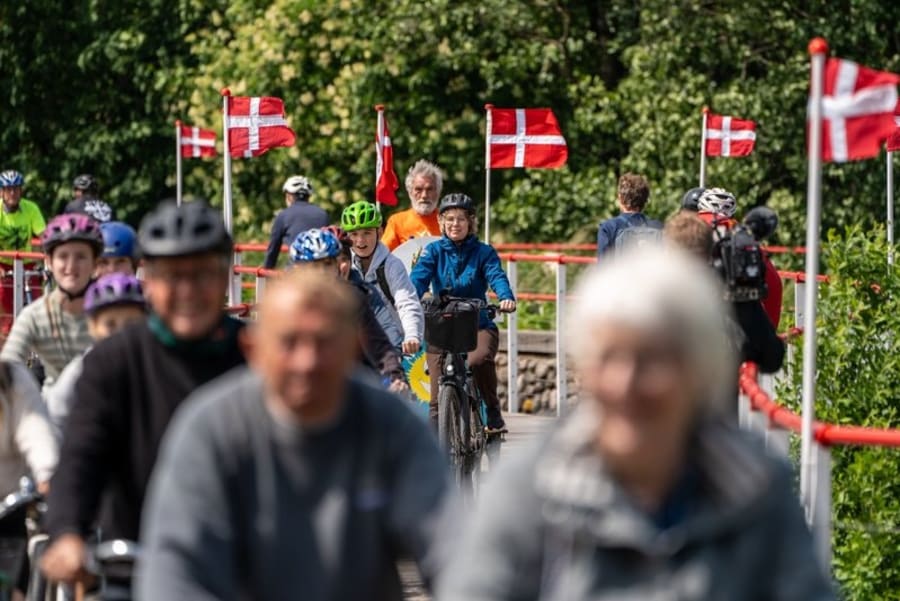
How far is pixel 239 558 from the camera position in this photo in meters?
4.03

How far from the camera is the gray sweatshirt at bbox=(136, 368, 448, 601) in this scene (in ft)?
12.9

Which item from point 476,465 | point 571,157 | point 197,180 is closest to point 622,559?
point 476,465

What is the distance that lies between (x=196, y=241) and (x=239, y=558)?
1299 mm

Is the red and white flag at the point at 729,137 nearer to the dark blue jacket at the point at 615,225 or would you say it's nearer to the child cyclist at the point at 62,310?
the dark blue jacket at the point at 615,225

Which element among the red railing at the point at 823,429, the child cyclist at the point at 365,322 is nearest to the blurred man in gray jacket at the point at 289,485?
the red railing at the point at 823,429

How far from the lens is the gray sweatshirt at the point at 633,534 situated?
3.25m

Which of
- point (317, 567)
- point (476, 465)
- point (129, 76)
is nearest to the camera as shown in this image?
point (317, 567)

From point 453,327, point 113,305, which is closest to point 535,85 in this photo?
point 453,327

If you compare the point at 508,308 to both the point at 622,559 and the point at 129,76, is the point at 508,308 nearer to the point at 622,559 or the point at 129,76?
the point at 622,559

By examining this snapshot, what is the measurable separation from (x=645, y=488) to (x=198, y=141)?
24.2 meters

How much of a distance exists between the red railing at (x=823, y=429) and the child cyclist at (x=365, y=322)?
1327 millimetres

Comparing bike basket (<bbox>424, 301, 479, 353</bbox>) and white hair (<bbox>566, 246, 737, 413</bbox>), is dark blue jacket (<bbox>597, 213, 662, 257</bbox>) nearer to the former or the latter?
bike basket (<bbox>424, 301, 479, 353</bbox>)

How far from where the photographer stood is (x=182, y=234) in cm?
518

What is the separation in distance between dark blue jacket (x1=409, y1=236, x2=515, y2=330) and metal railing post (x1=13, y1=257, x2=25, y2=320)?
7.41m
